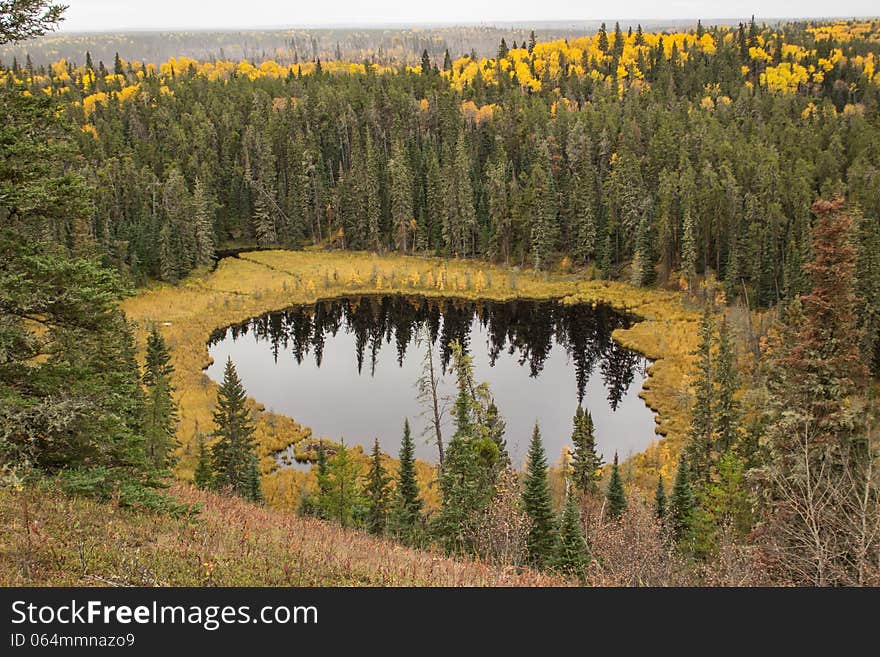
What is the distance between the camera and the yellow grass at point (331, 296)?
41469 millimetres

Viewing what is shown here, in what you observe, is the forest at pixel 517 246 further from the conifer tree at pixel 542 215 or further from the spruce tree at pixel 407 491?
the conifer tree at pixel 542 215

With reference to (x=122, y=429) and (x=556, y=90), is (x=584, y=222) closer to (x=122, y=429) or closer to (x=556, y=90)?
(x=556, y=90)

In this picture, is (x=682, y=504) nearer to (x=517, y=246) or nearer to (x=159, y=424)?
(x=159, y=424)

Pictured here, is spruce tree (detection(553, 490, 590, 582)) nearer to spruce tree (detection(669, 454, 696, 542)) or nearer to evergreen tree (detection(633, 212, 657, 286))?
spruce tree (detection(669, 454, 696, 542))

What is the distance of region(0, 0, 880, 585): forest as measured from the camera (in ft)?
42.9

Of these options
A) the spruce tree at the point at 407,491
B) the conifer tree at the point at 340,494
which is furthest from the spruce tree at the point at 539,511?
the conifer tree at the point at 340,494

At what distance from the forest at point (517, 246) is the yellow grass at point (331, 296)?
115 cm

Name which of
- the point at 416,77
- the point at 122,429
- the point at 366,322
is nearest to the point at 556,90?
the point at 416,77

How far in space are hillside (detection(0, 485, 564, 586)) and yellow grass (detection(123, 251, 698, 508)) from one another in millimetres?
21652

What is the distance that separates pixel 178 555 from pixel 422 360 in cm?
4519

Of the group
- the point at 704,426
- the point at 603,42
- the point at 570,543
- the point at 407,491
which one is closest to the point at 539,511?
the point at 570,543

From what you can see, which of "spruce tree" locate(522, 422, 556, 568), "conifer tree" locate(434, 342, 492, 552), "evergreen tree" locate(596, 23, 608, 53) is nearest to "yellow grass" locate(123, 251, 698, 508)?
"conifer tree" locate(434, 342, 492, 552)

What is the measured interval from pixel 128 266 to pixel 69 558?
7510 cm

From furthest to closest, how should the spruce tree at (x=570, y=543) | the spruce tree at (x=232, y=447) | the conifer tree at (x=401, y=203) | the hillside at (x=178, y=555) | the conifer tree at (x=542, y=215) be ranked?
the conifer tree at (x=401, y=203) → the conifer tree at (x=542, y=215) → the spruce tree at (x=232, y=447) → the spruce tree at (x=570, y=543) → the hillside at (x=178, y=555)
